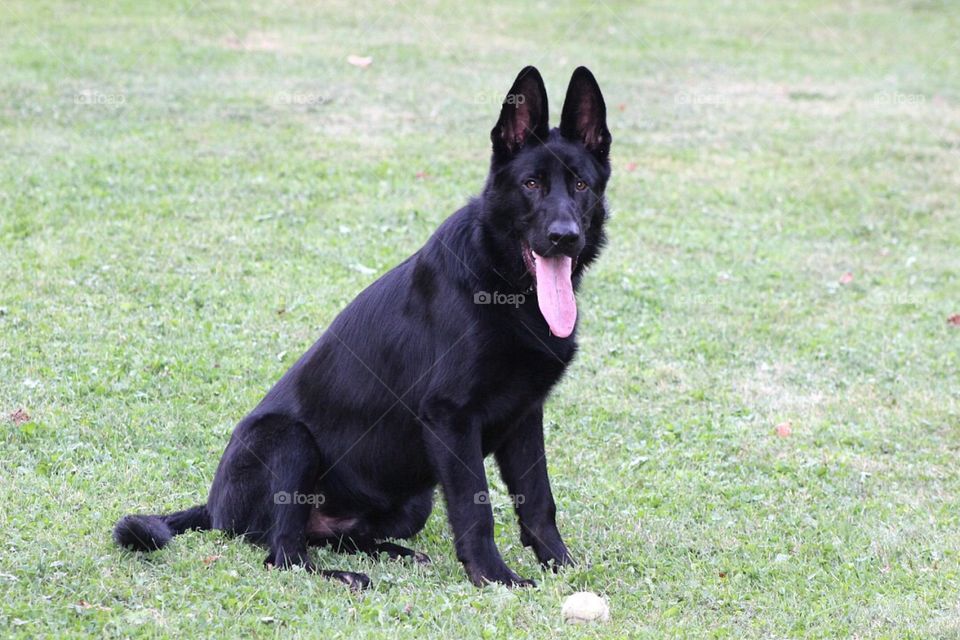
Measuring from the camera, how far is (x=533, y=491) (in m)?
4.80

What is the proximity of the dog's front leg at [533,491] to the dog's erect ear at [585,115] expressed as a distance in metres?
1.15

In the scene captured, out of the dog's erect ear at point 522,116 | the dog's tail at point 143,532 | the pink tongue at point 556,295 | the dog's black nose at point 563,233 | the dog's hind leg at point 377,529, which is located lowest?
the dog's hind leg at point 377,529

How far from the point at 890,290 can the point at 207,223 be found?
570 cm

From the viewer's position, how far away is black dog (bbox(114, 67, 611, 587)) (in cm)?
444

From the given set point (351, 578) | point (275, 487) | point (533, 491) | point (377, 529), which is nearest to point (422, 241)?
point (377, 529)

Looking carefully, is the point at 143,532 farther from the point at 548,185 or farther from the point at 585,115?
the point at 585,115

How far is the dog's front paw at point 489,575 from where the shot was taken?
14.6 ft

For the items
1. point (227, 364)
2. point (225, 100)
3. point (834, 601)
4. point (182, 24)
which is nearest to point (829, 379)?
point (834, 601)

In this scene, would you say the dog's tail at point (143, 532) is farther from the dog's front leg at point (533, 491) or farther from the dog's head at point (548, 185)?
the dog's head at point (548, 185)

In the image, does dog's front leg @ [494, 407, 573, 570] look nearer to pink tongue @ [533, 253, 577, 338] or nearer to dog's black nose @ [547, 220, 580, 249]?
pink tongue @ [533, 253, 577, 338]

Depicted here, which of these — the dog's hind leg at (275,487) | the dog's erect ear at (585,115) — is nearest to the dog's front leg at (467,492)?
the dog's hind leg at (275,487)


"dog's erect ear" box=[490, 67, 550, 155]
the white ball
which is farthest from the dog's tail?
"dog's erect ear" box=[490, 67, 550, 155]

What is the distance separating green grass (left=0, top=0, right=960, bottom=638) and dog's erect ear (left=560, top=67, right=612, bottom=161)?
1753mm

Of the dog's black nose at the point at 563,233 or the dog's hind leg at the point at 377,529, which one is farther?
the dog's hind leg at the point at 377,529
